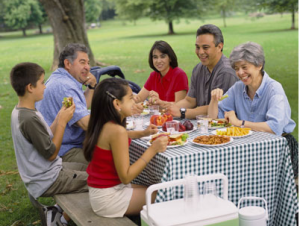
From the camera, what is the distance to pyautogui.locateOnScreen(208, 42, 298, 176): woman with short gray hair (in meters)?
4.09

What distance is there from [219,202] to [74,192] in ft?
4.88

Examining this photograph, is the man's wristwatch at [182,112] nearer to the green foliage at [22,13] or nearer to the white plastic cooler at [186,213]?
the white plastic cooler at [186,213]

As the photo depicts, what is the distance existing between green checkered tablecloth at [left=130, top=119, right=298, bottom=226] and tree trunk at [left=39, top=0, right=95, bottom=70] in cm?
1125

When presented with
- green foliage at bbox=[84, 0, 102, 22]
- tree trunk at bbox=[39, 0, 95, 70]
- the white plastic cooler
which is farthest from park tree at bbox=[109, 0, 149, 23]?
the white plastic cooler

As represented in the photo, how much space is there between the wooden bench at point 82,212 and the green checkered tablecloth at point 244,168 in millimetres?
409

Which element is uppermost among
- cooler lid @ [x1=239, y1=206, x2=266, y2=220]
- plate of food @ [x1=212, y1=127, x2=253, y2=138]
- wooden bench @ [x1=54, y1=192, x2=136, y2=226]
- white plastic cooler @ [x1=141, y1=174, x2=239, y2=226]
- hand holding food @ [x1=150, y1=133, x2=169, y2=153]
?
hand holding food @ [x1=150, y1=133, x2=169, y2=153]

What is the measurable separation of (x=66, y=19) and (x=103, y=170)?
38.7 ft

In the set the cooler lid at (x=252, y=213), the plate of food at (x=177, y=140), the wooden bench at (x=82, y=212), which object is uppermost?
the plate of food at (x=177, y=140)

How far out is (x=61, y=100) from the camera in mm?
4520

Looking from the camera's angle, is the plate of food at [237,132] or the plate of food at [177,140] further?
the plate of food at [237,132]

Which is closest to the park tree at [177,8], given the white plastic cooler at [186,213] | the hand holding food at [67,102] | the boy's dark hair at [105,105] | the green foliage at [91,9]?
the green foliage at [91,9]

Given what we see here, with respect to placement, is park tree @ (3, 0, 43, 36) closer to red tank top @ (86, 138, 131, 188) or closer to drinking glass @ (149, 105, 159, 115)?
drinking glass @ (149, 105, 159, 115)

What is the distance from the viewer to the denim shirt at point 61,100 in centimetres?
449

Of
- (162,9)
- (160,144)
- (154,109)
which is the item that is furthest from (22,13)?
(160,144)
